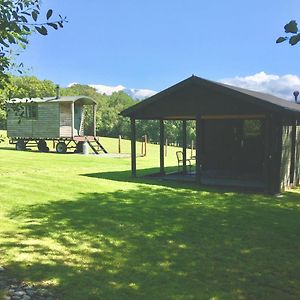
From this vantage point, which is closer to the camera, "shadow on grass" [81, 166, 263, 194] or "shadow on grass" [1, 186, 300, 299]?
"shadow on grass" [1, 186, 300, 299]

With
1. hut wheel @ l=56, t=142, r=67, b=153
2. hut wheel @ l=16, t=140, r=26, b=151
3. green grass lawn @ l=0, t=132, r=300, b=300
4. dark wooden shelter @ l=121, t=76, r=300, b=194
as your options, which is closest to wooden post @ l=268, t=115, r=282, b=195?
dark wooden shelter @ l=121, t=76, r=300, b=194

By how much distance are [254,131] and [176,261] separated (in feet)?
35.7

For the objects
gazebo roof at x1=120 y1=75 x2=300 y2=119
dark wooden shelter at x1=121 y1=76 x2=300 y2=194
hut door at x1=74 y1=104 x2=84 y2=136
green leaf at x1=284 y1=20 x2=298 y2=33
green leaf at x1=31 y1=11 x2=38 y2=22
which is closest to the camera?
green leaf at x1=284 y1=20 x2=298 y2=33

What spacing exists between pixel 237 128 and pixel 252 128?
0.65 meters

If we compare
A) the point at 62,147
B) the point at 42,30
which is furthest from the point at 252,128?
the point at 62,147

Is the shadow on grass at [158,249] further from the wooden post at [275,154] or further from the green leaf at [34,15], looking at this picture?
the green leaf at [34,15]

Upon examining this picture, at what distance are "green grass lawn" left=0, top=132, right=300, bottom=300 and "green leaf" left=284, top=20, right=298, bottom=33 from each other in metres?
3.24

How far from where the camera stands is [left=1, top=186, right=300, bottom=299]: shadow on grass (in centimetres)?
493

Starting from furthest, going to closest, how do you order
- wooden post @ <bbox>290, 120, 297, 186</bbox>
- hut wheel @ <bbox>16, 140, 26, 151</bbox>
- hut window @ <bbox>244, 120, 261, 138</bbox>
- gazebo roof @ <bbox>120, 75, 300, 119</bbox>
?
1. hut wheel @ <bbox>16, 140, 26, 151</bbox>
2. hut window @ <bbox>244, 120, 261, 138</bbox>
3. wooden post @ <bbox>290, 120, 297, 186</bbox>
4. gazebo roof @ <bbox>120, 75, 300, 119</bbox>

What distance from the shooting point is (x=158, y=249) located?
648 cm

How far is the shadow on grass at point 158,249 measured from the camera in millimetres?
4930

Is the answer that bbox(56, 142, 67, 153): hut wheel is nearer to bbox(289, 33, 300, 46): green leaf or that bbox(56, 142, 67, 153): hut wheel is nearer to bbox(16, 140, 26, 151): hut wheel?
bbox(16, 140, 26, 151): hut wheel

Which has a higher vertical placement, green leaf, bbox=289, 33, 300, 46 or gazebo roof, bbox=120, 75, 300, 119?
gazebo roof, bbox=120, 75, 300, 119

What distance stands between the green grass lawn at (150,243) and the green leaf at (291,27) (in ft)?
10.6
